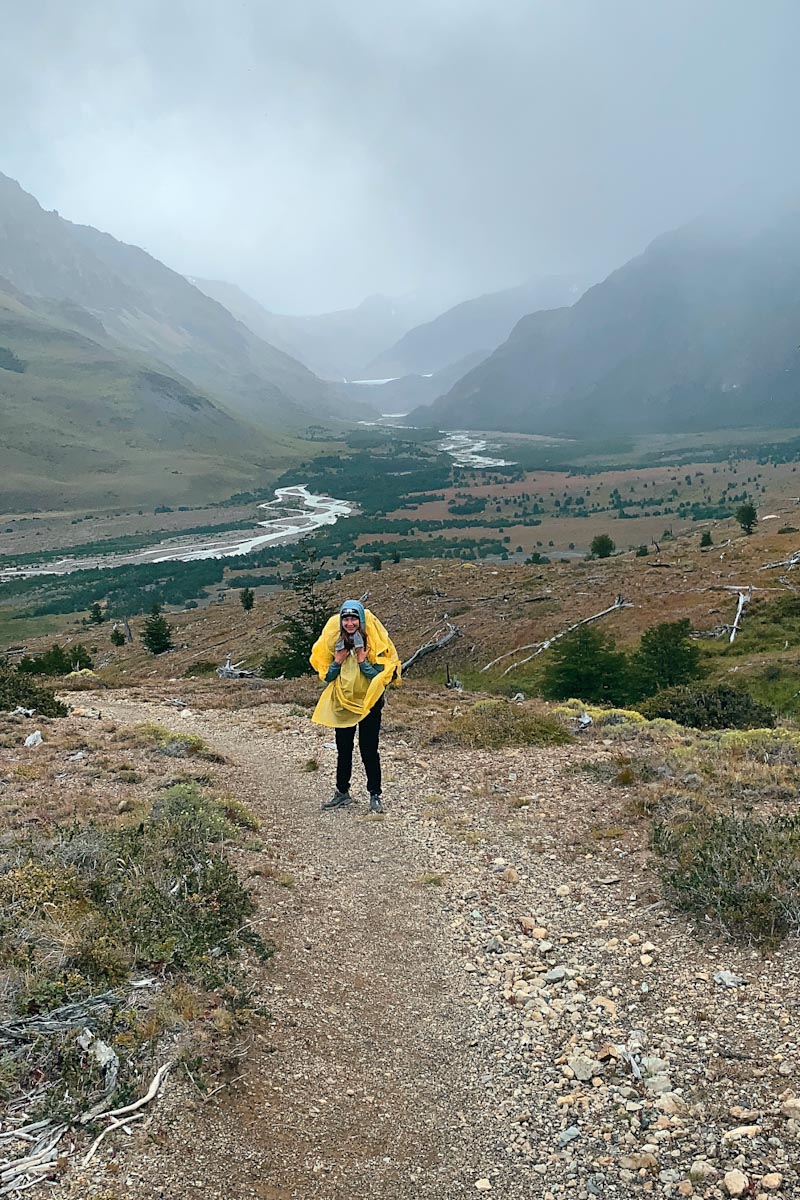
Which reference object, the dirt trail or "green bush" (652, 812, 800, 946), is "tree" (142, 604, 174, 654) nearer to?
the dirt trail

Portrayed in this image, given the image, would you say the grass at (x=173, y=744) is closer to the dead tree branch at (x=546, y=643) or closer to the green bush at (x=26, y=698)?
the green bush at (x=26, y=698)

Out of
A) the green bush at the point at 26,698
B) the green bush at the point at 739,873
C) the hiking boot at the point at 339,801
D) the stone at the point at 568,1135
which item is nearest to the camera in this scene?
the stone at the point at 568,1135

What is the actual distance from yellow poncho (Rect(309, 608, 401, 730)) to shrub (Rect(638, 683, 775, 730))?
8728 millimetres

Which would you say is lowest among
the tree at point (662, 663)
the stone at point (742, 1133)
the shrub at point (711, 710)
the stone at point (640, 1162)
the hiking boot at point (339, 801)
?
the tree at point (662, 663)

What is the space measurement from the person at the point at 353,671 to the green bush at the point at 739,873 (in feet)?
12.3

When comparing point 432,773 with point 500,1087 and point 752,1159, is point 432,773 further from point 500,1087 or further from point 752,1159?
point 752,1159

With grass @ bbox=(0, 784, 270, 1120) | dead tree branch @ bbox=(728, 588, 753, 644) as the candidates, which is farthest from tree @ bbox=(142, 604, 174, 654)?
grass @ bbox=(0, 784, 270, 1120)

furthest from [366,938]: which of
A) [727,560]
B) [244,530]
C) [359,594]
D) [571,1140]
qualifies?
[244,530]

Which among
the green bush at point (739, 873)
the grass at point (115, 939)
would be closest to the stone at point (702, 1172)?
the green bush at point (739, 873)

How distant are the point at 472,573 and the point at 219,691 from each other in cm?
3084

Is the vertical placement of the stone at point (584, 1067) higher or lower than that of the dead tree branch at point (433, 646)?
higher

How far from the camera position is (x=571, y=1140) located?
4332mm

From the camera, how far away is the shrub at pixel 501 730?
1314 cm

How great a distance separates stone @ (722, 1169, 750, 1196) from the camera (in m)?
3.77
